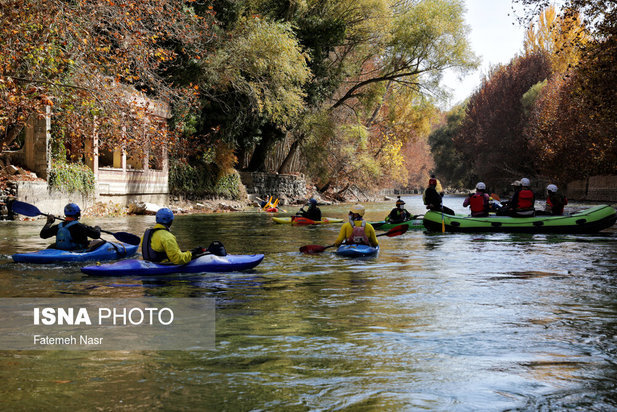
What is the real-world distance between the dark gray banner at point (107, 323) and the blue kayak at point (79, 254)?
286 centimetres

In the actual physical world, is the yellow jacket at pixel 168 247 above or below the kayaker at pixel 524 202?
below

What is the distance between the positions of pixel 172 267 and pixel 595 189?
35710 millimetres

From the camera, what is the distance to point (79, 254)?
11062 millimetres

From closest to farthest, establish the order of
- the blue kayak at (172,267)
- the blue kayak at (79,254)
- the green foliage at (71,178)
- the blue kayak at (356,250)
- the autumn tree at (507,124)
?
the blue kayak at (172,267) → the blue kayak at (79,254) → the blue kayak at (356,250) → the green foliage at (71,178) → the autumn tree at (507,124)

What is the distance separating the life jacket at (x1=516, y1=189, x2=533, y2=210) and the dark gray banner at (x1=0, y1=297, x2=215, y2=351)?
11877 mm

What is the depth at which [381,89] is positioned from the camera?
135 ft

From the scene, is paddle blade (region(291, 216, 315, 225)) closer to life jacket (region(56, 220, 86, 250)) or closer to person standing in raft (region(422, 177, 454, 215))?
person standing in raft (region(422, 177, 454, 215))

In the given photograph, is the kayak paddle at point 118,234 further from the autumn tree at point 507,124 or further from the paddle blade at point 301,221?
the autumn tree at point 507,124

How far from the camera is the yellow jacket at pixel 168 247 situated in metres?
9.73

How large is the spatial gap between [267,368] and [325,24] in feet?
98.5

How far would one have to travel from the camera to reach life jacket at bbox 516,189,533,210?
1780cm

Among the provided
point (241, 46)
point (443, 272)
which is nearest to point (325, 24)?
point (241, 46)

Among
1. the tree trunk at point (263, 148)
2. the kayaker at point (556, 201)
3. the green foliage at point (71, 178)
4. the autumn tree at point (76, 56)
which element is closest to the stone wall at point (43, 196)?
the green foliage at point (71, 178)

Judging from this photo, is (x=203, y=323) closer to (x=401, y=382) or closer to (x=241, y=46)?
(x=401, y=382)
